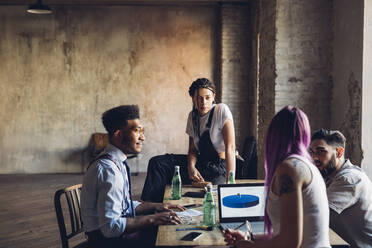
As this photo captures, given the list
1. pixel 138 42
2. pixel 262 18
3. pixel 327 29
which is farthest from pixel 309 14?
pixel 138 42

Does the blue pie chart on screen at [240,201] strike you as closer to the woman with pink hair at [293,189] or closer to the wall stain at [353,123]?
the woman with pink hair at [293,189]

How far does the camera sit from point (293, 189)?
5.29 feet

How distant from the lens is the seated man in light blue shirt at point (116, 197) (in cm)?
213

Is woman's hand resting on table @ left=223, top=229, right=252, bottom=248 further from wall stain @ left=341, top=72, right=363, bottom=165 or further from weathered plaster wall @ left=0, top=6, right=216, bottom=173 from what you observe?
weathered plaster wall @ left=0, top=6, right=216, bottom=173

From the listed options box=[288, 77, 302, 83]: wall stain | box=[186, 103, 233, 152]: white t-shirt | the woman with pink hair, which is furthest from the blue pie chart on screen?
box=[288, 77, 302, 83]: wall stain

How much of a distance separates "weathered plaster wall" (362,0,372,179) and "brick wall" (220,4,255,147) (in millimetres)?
4217

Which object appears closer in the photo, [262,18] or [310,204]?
[310,204]

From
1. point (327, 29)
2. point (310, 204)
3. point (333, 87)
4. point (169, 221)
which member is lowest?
point (169, 221)

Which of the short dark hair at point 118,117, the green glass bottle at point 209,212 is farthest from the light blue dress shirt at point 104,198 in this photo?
the green glass bottle at point 209,212

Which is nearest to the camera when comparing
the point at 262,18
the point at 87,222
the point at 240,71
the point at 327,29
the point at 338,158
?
the point at 87,222

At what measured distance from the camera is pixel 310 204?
5.50 feet

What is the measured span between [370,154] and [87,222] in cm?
286

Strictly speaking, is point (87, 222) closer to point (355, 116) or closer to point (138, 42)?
point (355, 116)

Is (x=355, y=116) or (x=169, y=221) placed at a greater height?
(x=355, y=116)
